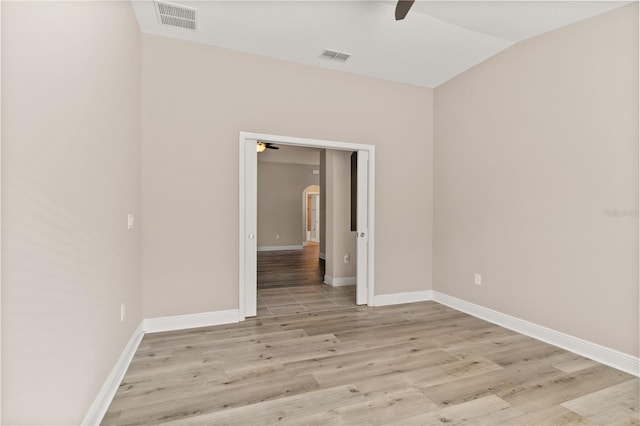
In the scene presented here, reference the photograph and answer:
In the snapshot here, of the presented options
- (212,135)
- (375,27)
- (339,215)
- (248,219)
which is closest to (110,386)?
(248,219)

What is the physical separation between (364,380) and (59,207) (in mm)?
2182

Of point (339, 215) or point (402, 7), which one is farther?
point (339, 215)

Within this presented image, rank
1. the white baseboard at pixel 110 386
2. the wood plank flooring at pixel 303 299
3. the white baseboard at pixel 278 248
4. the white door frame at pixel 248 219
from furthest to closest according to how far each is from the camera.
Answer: the white baseboard at pixel 278 248, the wood plank flooring at pixel 303 299, the white door frame at pixel 248 219, the white baseboard at pixel 110 386

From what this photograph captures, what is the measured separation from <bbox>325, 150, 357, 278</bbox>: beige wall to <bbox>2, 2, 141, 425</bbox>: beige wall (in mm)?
3573

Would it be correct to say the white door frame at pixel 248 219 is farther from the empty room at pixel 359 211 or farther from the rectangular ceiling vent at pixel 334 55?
the rectangular ceiling vent at pixel 334 55

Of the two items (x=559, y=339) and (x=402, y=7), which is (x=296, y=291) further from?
(x=402, y=7)

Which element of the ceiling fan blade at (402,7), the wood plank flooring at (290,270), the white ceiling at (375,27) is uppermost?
the white ceiling at (375,27)

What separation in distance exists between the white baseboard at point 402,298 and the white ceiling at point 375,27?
119 inches

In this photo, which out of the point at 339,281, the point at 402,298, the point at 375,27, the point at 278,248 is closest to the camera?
the point at 375,27

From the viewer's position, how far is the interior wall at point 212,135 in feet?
10.8

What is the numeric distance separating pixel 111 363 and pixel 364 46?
3.73m

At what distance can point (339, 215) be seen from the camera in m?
5.53

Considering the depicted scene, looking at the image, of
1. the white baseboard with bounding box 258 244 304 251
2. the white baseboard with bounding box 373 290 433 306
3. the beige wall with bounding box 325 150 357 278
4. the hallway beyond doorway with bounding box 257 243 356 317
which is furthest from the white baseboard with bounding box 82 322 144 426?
the white baseboard with bounding box 258 244 304 251

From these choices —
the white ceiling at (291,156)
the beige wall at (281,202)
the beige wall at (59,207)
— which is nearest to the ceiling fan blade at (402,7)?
the beige wall at (59,207)
